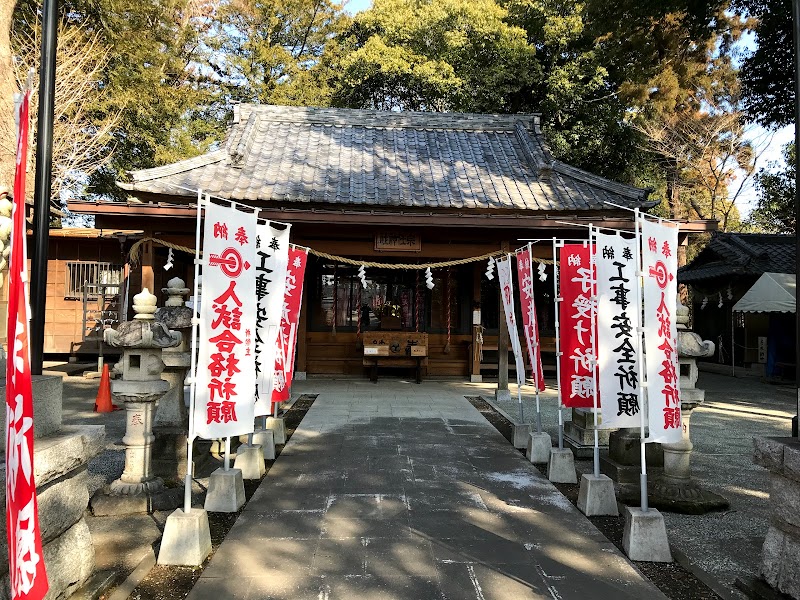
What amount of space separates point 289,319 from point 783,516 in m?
5.57

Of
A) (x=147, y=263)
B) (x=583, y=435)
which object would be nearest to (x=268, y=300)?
(x=583, y=435)

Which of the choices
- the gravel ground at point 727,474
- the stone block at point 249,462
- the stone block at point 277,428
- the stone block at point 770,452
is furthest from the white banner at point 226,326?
the stone block at point 770,452

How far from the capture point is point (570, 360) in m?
6.20

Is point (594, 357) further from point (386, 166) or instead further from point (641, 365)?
point (386, 166)

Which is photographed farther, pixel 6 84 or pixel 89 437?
pixel 6 84

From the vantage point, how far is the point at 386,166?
43.9ft

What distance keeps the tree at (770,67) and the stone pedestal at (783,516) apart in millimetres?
11609

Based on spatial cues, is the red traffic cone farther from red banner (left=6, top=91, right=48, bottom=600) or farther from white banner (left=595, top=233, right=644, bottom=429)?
white banner (left=595, top=233, right=644, bottom=429)

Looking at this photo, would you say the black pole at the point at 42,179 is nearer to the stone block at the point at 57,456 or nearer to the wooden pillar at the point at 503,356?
the stone block at the point at 57,456

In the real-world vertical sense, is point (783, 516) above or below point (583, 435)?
above

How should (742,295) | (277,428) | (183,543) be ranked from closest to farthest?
(183,543), (277,428), (742,295)

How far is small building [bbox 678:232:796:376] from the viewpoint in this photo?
603 inches

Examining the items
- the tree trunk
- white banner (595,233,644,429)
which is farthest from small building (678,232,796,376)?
the tree trunk

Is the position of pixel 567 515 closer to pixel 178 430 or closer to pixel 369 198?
pixel 178 430
